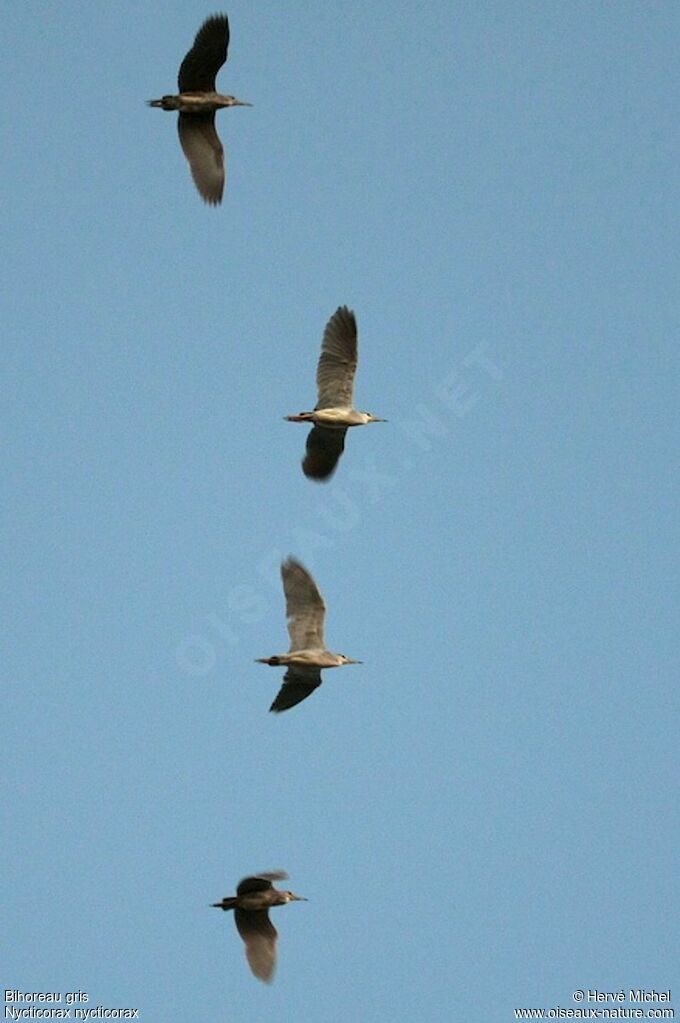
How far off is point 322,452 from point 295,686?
4620mm

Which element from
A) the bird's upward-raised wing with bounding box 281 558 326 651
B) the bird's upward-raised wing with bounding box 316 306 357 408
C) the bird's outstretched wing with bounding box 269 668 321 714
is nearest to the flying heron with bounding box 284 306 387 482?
the bird's upward-raised wing with bounding box 316 306 357 408

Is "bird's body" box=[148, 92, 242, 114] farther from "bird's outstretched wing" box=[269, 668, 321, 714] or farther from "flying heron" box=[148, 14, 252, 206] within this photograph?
"bird's outstretched wing" box=[269, 668, 321, 714]

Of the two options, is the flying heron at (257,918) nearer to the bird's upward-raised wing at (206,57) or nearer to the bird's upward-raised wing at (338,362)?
the bird's upward-raised wing at (338,362)

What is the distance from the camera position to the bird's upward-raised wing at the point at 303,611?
31156 mm

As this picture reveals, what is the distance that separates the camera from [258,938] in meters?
28.8

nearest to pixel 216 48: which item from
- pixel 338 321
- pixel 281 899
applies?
pixel 338 321

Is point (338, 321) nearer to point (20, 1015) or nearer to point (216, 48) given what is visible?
point (216, 48)

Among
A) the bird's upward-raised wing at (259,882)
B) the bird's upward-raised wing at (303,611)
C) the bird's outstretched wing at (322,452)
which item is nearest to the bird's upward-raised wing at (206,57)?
the bird's outstretched wing at (322,452)

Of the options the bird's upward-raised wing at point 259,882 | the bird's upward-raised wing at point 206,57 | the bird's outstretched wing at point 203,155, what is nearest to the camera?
the bird's upward-raised wing at point 259,882

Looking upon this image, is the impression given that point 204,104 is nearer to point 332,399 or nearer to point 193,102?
point 193,102

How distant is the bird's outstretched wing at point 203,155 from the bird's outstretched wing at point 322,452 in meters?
4.55

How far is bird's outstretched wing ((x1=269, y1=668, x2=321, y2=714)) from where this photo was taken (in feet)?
103

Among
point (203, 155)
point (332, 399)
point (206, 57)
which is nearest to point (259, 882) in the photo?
point (332, 399)

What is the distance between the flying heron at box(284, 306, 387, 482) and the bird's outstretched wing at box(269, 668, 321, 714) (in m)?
3.85
